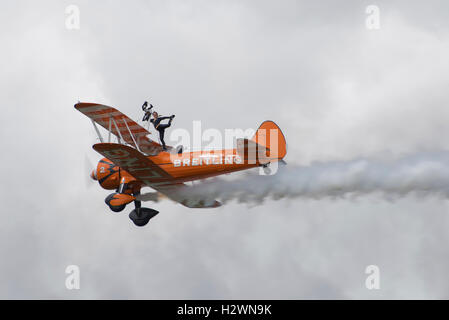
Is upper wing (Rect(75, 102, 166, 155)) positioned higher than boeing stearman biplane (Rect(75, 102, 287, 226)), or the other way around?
upper wing (Rect(75, 102, 166, 155))

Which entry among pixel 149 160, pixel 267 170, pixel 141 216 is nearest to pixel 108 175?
pixel 141 216

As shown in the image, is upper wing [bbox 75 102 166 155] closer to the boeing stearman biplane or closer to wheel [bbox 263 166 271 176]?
the boeing stearman biplane

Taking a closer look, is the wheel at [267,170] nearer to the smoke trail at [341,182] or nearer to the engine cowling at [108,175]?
the smoke trail at [341,182]

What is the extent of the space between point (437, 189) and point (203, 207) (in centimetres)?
779

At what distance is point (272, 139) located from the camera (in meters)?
19.3

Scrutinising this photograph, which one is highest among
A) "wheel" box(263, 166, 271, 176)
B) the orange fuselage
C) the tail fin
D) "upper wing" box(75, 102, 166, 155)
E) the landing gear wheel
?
"upper wing" box(75, 102, 166, 155)

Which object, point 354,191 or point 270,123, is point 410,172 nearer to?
point 354,191

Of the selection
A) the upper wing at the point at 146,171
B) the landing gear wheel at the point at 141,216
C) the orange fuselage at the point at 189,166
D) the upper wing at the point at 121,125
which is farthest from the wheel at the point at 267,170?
the landing gear wheel at the point at 141,216

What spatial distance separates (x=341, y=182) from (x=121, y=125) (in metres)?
6.59

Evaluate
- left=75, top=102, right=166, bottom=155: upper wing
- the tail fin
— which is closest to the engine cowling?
left=75, top=102, right=166, bottom=155: upper wing

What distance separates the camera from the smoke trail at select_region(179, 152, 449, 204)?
59.5 ft
